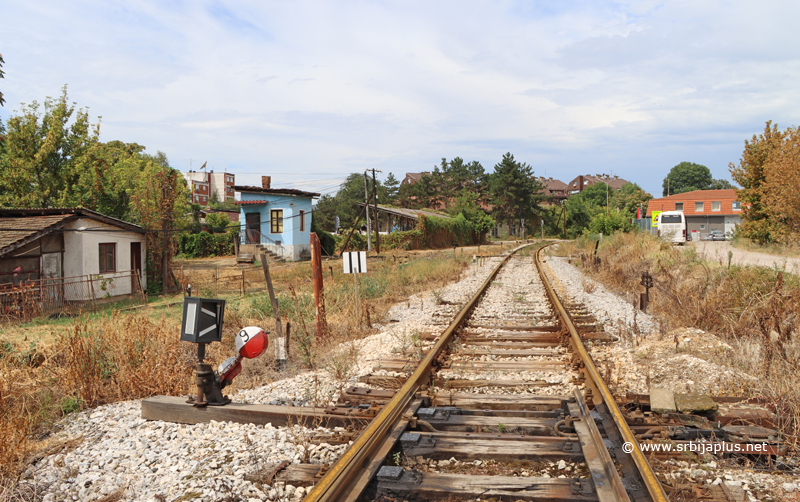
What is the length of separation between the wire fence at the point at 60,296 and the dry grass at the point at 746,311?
12.6 meters

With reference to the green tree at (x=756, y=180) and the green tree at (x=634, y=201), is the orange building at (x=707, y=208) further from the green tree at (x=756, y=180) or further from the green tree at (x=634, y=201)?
the green tree at (x=756, y=180)

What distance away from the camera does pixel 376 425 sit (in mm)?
3609

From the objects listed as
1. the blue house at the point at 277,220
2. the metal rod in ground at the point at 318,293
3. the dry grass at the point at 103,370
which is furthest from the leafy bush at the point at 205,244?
the metal rod in ground at the point at 318,293

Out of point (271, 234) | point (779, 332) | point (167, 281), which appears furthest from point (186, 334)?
point (271, 234)

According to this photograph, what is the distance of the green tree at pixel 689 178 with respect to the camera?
117438mm

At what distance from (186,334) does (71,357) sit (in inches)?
73.7

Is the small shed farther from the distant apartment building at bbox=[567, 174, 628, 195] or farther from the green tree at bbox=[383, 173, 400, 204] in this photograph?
the distant apartment building at bbox=[567, 174, 628, 195]

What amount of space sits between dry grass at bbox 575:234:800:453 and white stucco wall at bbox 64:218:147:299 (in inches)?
646

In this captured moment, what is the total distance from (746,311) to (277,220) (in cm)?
3173

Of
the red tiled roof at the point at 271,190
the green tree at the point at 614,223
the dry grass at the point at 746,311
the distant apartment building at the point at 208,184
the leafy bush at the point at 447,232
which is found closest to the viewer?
the dry grass at the point at 746,311

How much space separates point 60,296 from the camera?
16266 mm

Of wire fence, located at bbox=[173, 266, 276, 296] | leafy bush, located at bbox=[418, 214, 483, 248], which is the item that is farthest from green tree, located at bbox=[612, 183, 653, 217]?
wire fence, located at bbox=[173, 266, 276, 296]

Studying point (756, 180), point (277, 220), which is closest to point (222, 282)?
point (277, 220)

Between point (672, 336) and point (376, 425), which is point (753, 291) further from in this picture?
point (376, 425)
